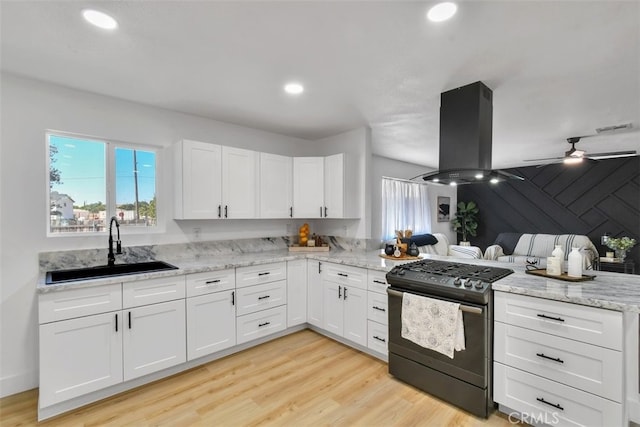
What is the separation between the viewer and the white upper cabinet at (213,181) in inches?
115

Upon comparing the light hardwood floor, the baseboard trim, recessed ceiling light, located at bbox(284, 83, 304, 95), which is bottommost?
the light hardwood floor

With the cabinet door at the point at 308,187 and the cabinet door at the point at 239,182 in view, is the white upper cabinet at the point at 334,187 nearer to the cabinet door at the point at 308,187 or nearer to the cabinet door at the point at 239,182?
the cabinet door at the point at 308,187

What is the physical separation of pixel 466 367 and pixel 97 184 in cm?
346

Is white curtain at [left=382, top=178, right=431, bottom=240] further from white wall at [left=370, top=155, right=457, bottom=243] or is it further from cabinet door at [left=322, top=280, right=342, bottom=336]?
cabinet door at [left=322, top=280, right=342, bottom=336]

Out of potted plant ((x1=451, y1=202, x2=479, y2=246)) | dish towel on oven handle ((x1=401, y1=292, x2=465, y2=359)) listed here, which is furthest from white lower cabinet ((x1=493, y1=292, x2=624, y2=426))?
potted plant ((x1=451, y1=202, x2=479, y2=246))

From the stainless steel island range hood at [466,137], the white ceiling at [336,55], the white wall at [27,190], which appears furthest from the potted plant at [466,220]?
the white wall at [27,190]

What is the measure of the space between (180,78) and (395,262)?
2480 millimetres

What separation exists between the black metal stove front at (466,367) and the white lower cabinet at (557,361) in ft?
0.27

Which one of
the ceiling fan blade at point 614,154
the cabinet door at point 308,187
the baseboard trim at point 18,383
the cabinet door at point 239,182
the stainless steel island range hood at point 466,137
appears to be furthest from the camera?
the ceiling fan blade at point 614,154

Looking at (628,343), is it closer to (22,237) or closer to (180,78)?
(180,78)

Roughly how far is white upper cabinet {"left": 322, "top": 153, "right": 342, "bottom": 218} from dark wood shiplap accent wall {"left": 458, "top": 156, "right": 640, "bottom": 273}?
16.8ft

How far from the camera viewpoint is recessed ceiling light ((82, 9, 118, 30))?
5.11 feet

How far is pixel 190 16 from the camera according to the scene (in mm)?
1586

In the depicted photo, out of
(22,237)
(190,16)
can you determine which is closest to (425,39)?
(190,16)
